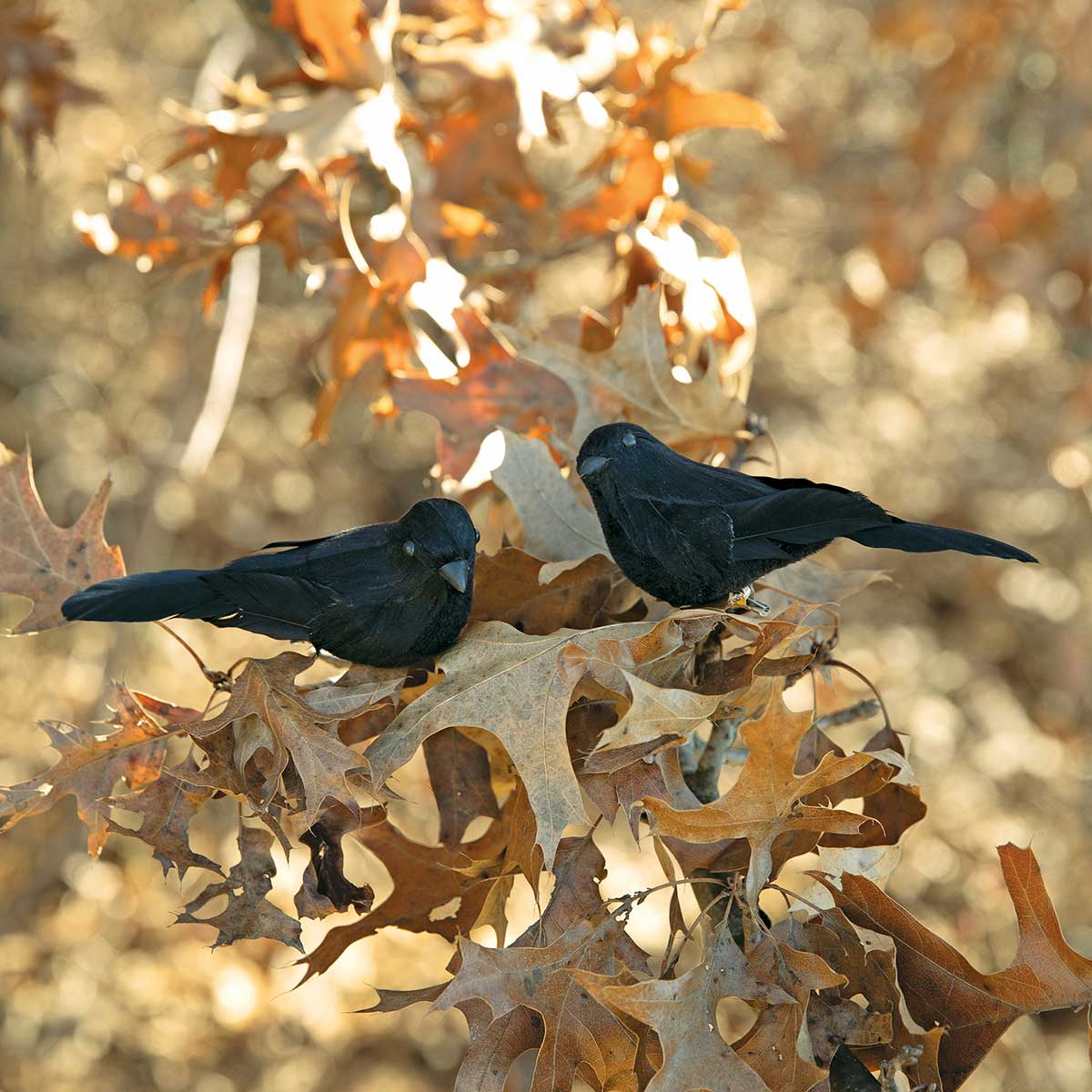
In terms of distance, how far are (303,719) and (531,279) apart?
1.67 meters

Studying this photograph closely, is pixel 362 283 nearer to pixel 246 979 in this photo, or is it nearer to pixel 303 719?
pixel 303 719

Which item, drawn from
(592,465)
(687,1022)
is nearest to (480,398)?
(592,465)

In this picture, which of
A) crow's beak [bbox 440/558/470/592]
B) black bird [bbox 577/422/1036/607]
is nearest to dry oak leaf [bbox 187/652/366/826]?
crow's beak [bbox 440/558/470/592]

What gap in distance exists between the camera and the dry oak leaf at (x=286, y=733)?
1325 mm

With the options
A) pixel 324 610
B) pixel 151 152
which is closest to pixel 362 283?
pixel 324 610

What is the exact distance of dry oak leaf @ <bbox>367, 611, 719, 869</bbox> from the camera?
133cm

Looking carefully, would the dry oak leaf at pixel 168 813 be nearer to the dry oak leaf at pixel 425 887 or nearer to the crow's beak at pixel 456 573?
the dry oak leaf at pixel 425 887

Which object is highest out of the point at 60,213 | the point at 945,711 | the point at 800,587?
the point at 800,587

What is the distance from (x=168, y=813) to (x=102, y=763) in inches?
5.4

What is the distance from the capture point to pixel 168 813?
147 centimetres

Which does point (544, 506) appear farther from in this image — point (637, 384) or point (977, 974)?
point (977, 974)

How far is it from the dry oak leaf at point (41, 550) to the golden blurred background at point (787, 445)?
111 inches

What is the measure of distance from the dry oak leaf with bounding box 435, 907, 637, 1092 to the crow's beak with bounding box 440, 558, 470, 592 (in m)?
0.46

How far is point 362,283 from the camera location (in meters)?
2.19
